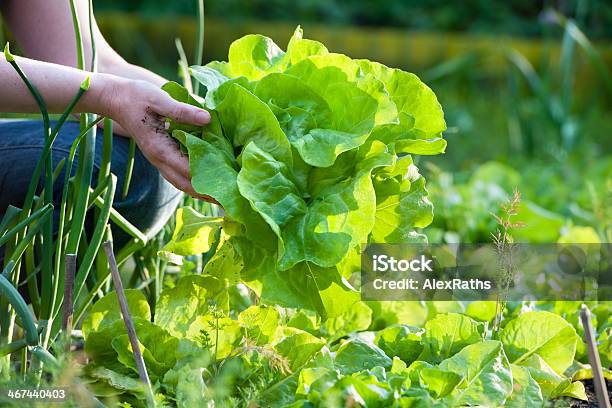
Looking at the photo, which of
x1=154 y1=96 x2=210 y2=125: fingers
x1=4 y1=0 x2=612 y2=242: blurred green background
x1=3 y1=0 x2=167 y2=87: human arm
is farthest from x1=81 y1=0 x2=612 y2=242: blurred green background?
x1=154 y1=96 x2=210 y2=125: fingers

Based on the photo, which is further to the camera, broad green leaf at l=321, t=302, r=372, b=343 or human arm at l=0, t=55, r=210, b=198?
broad green leaf at l=321, t=302, r=372, b=343

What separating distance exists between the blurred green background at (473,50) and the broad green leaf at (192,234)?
2.07 meters

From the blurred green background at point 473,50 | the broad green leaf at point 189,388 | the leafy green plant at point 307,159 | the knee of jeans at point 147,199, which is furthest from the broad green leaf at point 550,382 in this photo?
the blurred green background at point 473,50

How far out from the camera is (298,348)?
117 cm

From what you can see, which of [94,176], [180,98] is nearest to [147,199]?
[94,176]

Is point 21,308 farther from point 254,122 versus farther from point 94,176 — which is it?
point 94,176

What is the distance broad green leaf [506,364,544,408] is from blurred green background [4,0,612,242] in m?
2.11

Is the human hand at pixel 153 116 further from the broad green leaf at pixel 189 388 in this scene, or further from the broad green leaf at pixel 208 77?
the broad green leaf at pixel 189 388

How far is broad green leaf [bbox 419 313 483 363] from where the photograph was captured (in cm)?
119

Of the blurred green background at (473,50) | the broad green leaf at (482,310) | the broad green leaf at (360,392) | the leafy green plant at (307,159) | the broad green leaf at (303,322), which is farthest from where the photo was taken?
the blurred green background at (473,50)

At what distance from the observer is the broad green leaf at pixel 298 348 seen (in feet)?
3.84

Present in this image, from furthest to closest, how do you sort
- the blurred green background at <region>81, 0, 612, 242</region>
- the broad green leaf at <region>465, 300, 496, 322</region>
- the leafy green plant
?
the blurred green background at <region>81, 0, 612, 242</region> < the broad green leaf at <region>465, 300, 496, 322</region> < the leafy green plant

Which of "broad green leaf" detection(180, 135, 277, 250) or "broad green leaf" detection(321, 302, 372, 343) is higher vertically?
"broad green leaf" detection(180, 135, 277, 250)

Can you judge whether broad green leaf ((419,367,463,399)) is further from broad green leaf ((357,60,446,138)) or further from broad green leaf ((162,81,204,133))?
broad green leaf ((162,81,204,133))
